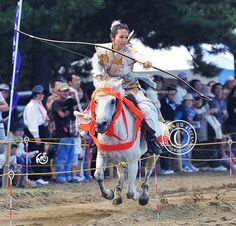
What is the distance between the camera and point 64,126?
15.4 meters

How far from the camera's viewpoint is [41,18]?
15.6 m

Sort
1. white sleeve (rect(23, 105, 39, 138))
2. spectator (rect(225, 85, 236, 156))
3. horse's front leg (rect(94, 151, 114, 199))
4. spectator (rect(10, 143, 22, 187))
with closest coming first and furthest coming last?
horse's front leg (rect(94, 151, 114, 199)) < spectator (rect(10, 143, 22, 187)) < white sleeve (rect(23, 105, 39, 138)) < spectator (rect(225, 85, 236, 156))

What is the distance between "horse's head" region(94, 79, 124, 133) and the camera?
9.08 metres

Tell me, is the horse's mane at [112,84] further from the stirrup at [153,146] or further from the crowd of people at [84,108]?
the stirrup at [153,146]

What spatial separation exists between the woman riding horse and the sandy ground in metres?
1.11

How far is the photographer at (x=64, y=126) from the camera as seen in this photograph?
1524 cm

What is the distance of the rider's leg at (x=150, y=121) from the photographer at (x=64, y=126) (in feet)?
14.8

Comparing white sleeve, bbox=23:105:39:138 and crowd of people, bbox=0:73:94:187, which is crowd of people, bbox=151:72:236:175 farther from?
white sleeve, bbox=23:105:39:138

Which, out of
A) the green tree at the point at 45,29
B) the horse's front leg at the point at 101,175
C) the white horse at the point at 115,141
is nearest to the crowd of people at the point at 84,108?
the white horse at the point at 115,141

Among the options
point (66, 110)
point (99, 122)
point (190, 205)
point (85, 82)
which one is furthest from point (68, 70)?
point (99, 122)

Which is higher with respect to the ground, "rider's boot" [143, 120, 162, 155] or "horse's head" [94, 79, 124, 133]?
"horse's head" [94, 79, 124, 133]

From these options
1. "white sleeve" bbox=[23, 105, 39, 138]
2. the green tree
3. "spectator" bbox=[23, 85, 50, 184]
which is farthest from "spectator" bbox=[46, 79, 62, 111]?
the green tree

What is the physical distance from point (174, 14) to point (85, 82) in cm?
382

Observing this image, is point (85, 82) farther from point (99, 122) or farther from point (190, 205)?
point (99, 122)
